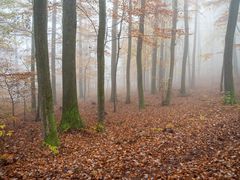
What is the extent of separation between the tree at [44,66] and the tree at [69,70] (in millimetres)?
1963

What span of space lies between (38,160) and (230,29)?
13.4m

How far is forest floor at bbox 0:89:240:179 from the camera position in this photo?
6.18 meters

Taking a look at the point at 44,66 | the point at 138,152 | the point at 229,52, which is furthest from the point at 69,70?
the point at 229,52

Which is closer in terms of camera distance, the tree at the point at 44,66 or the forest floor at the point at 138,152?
the forest floor at the point at 138,152

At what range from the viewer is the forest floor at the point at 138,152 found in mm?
6176

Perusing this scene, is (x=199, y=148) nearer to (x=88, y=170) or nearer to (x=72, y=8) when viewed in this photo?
(x=88, y=170)

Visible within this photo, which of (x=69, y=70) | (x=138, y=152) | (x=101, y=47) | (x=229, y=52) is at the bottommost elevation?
(x=138, y=152)

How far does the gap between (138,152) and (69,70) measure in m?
5.05

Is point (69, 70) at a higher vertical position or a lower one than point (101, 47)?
lower

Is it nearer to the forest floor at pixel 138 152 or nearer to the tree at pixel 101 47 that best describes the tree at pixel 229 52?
the forest floor at pixel 138 152

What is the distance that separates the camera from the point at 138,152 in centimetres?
764

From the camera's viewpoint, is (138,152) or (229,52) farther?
(229,52)

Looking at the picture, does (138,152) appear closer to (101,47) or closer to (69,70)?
(69,70)

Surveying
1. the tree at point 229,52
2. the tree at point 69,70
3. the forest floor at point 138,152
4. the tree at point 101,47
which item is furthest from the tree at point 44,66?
the tree at point 229,52
